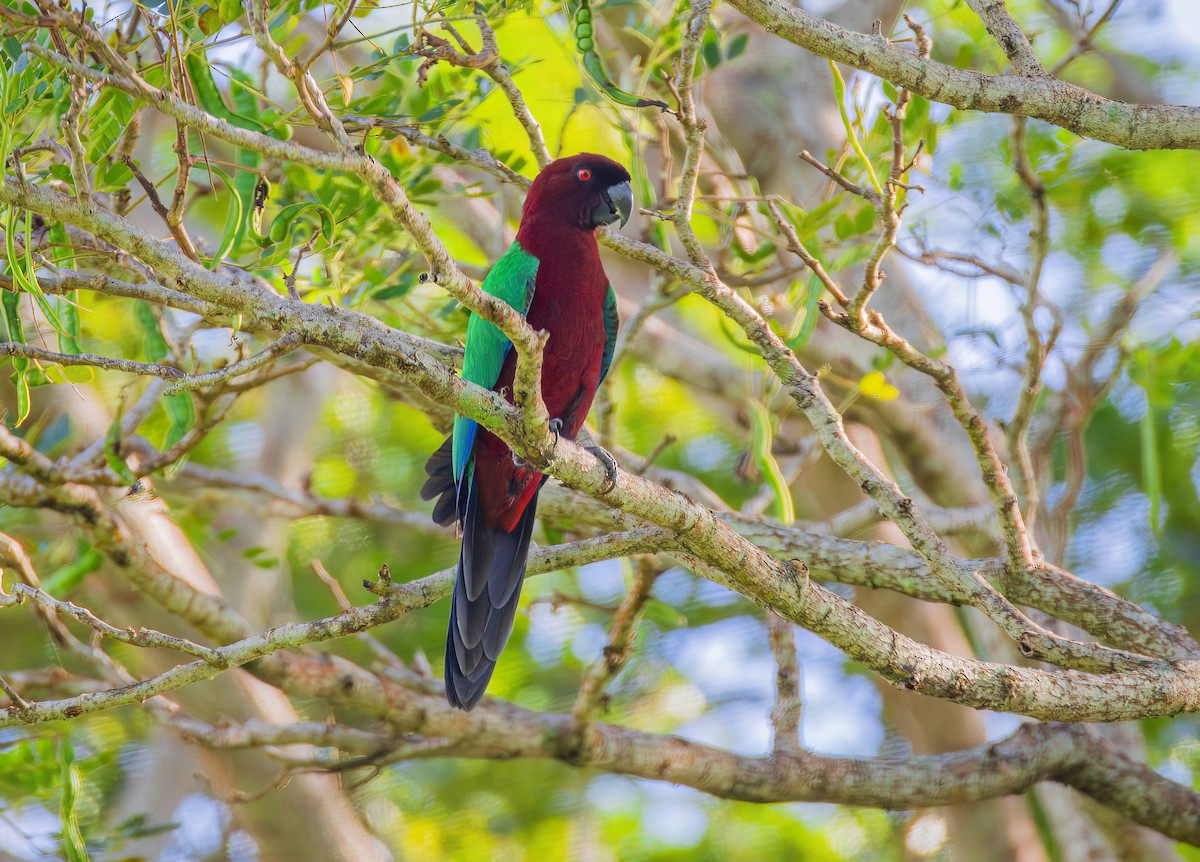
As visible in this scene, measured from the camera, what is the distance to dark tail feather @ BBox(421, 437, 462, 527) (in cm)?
319

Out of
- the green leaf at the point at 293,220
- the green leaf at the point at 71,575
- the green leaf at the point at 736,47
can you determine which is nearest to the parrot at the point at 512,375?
the green leaf at the point at 736,47

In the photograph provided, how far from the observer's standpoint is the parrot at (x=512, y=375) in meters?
3.06

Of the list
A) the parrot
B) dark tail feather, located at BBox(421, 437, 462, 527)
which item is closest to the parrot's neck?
the parrot

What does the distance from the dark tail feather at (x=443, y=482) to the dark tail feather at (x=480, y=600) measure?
0.07 meters

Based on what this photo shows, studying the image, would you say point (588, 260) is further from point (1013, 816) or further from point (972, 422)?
point (1013, 816)

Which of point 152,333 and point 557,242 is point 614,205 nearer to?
point 557,242

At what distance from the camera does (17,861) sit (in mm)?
3727

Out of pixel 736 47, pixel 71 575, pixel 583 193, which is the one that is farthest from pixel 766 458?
pixel 71 575

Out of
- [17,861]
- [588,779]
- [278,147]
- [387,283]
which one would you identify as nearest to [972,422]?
[278,147]

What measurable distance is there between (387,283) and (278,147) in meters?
1.65

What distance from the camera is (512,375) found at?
10.5 ft

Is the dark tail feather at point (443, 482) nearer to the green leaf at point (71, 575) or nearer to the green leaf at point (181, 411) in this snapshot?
the green leaf at point (181, 411)

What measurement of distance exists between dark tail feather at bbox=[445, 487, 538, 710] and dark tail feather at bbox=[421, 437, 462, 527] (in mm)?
74

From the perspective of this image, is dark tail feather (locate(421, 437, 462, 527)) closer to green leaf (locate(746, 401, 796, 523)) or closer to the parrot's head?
the parrot's head
